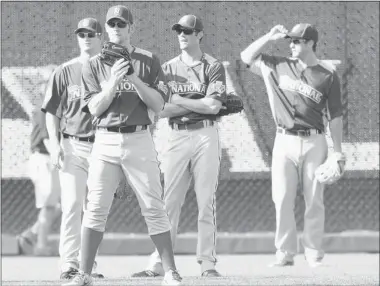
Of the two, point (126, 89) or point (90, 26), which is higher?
point (90, 26)

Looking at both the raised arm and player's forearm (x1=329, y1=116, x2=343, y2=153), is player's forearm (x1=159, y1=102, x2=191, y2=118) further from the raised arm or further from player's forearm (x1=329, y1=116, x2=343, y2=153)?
player's forearm (x1=329, y1=116, x2=343, y2=153)

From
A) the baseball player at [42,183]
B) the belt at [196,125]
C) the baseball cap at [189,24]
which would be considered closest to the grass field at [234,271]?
the baseball player at [42,183]

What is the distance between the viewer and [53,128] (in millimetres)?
7641

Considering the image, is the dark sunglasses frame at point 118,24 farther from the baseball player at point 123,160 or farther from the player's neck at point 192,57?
the player's neck at point 192,57

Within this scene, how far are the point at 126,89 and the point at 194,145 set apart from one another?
1200mm

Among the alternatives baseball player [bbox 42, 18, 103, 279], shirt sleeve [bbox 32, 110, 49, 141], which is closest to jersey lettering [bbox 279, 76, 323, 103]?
baseball player [bbox 42, 18, 103, 279]

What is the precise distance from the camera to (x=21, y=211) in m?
9.91

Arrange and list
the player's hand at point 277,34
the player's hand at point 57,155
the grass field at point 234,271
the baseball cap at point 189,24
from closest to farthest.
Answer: the grass field at point 234,271 < the player's hand at point 57,155 < the baseball cap at point 189,24 < the player's hand at point 277,34

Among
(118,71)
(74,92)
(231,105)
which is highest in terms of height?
(118,71)

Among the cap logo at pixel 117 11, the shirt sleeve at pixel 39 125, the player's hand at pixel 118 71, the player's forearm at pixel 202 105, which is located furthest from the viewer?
the shirt sleeve at pixel 39 125

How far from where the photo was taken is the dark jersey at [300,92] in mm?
8289

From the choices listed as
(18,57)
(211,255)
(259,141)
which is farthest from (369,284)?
(18,57)

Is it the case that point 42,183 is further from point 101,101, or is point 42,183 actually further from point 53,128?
point 101,101

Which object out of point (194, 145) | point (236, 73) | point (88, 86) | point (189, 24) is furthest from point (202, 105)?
point (236, 73)
